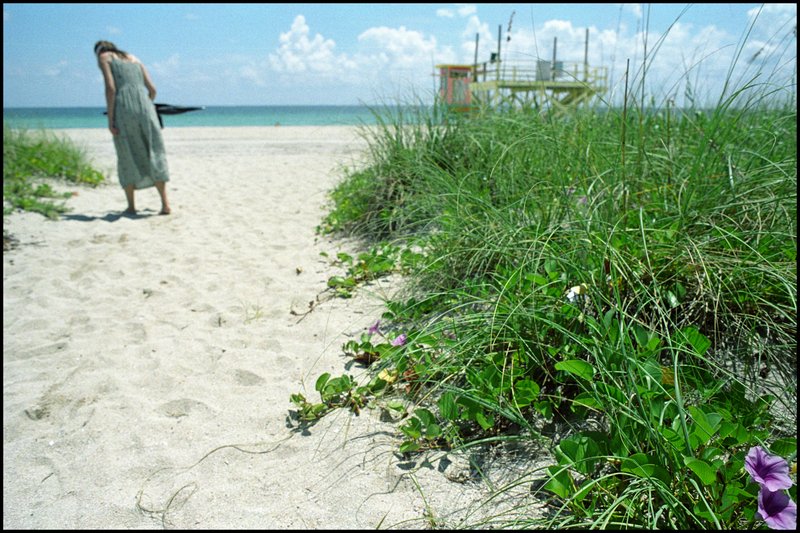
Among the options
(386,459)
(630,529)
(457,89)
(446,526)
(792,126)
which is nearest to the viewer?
(630,529)

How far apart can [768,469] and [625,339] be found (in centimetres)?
44

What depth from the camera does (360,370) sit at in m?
2.10

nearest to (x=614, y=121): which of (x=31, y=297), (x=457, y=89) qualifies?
(x=457, y=89)

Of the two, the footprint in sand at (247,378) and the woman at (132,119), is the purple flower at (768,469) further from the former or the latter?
the woman at (132,119)

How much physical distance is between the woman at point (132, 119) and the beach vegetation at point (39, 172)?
0.91 meters

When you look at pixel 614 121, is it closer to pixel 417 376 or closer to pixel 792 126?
pixel 792 126

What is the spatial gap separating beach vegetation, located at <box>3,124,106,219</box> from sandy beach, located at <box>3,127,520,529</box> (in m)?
1.30

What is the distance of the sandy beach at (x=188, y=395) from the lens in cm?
144

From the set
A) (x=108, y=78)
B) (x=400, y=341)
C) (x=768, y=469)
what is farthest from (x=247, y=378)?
(x=108, y=78)

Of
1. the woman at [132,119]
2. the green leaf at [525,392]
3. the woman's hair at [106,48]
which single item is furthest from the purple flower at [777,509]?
the woman's hair at [106,48]

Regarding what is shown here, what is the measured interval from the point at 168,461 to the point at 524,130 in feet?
8.15

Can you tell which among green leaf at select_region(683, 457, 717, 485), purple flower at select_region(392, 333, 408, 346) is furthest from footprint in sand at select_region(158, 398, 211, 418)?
green leaf at select_region(683, 457, 717, 485)

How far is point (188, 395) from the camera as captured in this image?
2.02 metres

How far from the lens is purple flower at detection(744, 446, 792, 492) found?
1.00 m
